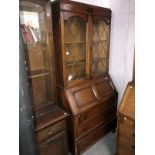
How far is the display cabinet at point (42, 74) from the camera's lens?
1.57m

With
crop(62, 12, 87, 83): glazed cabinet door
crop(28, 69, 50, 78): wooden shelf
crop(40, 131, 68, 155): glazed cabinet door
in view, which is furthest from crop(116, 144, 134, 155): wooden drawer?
crop(28, 69, 50, 78): wooden shelf

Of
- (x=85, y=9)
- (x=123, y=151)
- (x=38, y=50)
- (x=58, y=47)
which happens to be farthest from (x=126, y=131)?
(x=85, y=9)

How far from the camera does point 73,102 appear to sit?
6.20 ft

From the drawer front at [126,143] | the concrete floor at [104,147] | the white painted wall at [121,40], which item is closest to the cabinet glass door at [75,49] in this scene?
the white painted wall at [121,40]

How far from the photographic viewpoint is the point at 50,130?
64.9 inches

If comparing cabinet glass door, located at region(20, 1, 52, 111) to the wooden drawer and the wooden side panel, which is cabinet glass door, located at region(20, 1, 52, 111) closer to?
the wooden side panel

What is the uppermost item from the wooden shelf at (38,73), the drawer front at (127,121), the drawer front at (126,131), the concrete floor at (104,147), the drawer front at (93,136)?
the wooden shelf at (38,73)

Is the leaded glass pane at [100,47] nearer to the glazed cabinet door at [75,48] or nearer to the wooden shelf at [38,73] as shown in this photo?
the glazed cabinet door at [75,48]

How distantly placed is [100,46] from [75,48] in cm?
45

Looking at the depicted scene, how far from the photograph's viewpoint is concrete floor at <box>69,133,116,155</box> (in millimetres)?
2082

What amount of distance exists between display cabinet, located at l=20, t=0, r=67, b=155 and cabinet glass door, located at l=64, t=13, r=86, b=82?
0.31 meters
